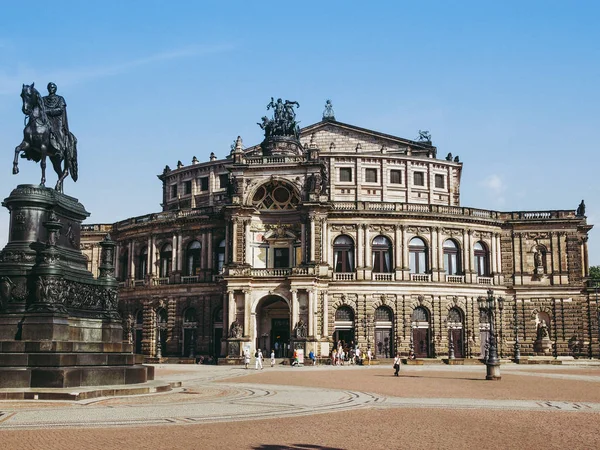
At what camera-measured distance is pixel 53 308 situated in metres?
22.3

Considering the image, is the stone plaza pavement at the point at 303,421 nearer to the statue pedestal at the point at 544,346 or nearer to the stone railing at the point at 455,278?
the stone railing at the point at 455,278

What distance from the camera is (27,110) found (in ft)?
82.6

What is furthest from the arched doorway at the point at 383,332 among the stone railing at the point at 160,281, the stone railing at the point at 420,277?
the stone railing at the point at 160,281

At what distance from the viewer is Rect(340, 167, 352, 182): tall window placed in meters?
76.5

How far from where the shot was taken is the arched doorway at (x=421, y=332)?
217 feet

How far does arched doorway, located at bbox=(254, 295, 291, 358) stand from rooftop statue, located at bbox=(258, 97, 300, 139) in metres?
16.4

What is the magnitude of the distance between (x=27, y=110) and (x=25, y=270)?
5957 mm

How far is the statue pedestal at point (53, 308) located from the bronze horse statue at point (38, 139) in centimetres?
123

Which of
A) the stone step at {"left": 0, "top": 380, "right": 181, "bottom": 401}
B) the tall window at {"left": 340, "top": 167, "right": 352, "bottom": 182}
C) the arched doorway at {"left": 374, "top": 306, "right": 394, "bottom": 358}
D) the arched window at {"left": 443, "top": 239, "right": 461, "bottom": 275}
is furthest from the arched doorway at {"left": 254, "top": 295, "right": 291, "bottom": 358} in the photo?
the stone step at {"left": 0, "top": 380, "right": 181, "bottom": 401}

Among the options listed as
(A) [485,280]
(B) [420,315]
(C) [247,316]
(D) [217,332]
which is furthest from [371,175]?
(D) [217,332]

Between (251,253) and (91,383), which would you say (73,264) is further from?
(251,253)

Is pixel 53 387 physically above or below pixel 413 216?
below

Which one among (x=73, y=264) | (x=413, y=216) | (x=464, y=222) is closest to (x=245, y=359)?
(x=413, y=216)

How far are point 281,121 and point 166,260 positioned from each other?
1798cm
